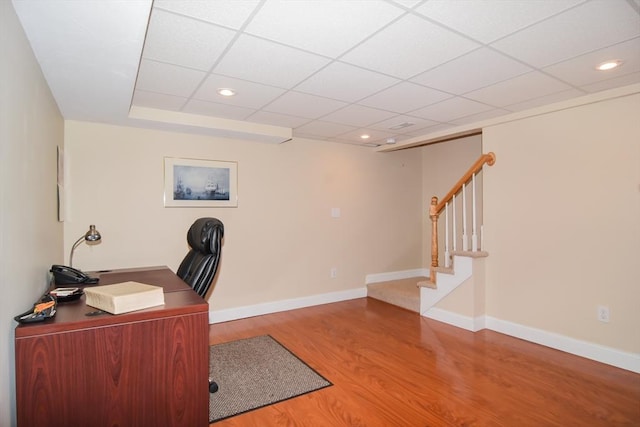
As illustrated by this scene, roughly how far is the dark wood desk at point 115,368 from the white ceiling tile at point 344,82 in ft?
5.55

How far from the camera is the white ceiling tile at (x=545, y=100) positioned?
275 centimetres

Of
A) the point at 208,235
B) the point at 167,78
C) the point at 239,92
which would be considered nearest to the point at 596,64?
the point at 239,92

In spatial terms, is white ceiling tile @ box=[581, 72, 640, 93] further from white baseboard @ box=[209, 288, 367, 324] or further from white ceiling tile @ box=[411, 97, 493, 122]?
white baseboard @ box=[209, 288, 367, 324]

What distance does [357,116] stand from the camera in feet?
11.0

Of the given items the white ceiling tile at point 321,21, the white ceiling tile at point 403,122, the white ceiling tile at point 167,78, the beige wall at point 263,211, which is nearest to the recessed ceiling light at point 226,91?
the white ceiling tile at point 167,78

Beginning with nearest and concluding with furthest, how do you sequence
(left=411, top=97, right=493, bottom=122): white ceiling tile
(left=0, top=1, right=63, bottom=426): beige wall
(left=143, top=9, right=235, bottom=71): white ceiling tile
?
(left=0, top=1, right=63, bottom=426): beige wall → (left=143, top=9, right=235, bottom=71): white ceiling tile → (left=411, top=97, right=493, bottom=122): white ceiling tile

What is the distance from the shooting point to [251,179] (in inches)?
157

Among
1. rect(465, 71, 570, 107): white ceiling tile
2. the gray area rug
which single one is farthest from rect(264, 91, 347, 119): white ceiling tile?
the gray area rug

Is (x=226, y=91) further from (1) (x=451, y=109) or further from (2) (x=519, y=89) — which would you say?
(2) (x=519, y=89)

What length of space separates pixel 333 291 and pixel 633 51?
3747mm

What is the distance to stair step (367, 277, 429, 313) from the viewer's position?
4215mm

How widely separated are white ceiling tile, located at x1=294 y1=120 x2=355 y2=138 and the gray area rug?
2.30 m

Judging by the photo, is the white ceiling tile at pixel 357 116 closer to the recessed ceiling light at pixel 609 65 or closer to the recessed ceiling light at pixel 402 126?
the recessed ceiling light at pixel 402 126

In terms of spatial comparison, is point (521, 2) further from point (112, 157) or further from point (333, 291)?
point (333, 291)
